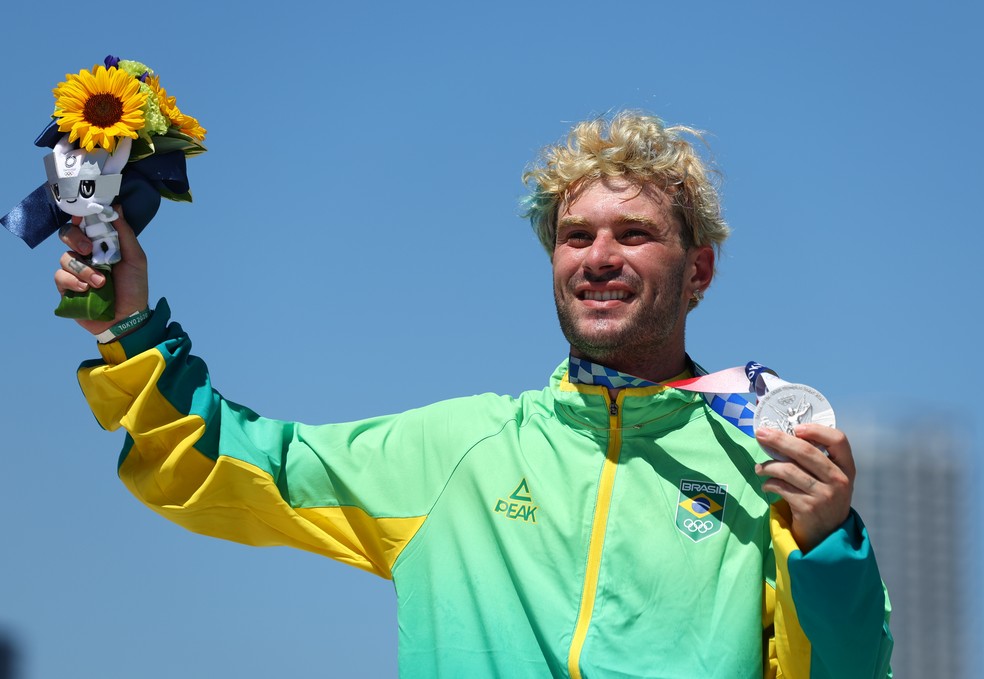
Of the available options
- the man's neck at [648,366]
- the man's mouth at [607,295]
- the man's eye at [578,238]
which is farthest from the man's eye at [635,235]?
the man's neck at [648,366]

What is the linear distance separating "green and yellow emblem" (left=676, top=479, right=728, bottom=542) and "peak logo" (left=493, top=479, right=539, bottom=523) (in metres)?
0.68

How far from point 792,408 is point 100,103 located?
3.37 m

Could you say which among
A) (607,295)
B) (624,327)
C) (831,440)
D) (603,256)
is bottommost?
(831,440)

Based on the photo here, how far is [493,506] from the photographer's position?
6430mm

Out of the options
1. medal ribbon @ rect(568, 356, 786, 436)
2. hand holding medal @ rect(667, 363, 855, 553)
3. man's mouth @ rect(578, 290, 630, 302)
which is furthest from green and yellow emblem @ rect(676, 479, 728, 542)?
man's mouth @ rect(578, 290, 630, 302)

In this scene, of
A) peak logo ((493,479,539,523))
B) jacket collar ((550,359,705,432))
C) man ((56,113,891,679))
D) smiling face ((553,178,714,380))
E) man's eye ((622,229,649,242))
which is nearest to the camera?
man ((56,113,891,679))

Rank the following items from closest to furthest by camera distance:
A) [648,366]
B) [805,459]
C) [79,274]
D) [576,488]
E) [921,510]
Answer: [805,459] → [79,274] → [576,488] → [648,366] → [921,510]

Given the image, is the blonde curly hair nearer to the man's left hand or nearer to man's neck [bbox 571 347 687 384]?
man's neck [bbox 571 347 687 384]

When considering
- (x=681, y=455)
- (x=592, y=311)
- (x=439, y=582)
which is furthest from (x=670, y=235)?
(x=439, y=582)

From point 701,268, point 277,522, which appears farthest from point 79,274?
point 701,268

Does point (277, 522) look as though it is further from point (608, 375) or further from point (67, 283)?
point (608, 375)

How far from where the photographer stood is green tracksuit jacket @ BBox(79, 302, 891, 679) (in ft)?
19.7

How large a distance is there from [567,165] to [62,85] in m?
2.50

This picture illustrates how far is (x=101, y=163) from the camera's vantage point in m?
6.22
